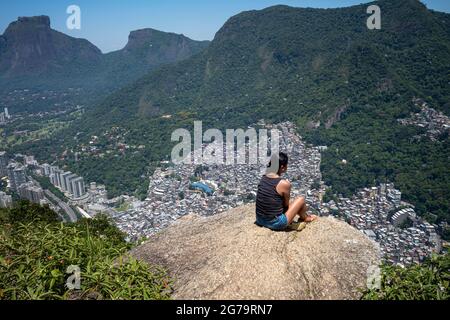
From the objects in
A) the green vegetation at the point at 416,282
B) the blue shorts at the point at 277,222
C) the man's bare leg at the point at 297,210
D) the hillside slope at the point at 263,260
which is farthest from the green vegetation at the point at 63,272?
the green vegetation at the point at 416,282

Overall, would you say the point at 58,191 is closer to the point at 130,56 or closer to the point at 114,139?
the point at 114,139

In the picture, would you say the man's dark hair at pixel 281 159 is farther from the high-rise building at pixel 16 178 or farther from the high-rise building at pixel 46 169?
the high-rise building at pixel 46 169

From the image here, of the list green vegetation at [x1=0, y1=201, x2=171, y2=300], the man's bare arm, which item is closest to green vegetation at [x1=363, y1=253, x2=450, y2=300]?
the man's bare arm

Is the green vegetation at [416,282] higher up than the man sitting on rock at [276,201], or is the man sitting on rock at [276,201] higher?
the man sitting on rock at [276,201]

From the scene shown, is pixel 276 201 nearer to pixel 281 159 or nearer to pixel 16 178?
pixel 281 159

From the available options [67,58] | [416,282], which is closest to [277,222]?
[416,282]

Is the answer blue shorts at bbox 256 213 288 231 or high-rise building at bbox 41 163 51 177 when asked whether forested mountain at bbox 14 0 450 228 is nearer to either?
high-rise building at bbox 41 163 51 177

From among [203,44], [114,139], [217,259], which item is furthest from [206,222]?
[203,44]
